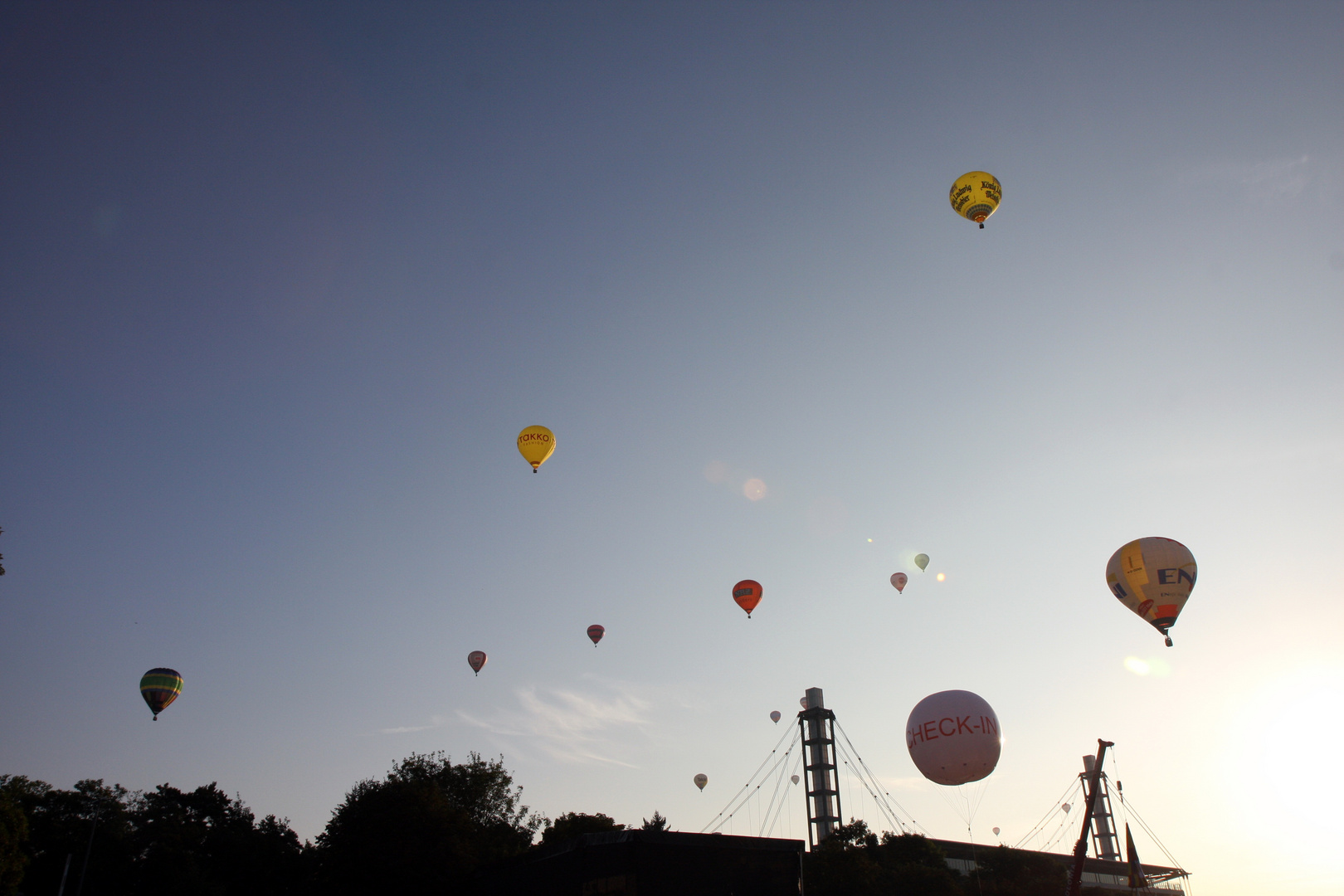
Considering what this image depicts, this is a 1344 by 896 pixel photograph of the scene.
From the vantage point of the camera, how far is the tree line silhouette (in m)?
39.1

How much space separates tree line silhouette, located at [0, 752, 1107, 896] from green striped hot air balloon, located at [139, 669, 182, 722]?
743cm

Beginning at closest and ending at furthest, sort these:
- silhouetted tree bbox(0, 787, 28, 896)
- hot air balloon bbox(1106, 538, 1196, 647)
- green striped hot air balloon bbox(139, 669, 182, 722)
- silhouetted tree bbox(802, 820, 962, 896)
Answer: hot air balloon bbox(1106, 538, 1196, 647) → silhouetted tree bbox(0, 787, 28, 896) → green striped hot air balloon bbox(139, 669, 182, 722) → silhouetted tree bbox(802, 820, 962, 896)

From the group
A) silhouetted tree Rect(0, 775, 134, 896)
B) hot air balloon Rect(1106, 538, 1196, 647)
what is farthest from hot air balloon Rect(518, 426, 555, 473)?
silhouetted tree Rect(0, 775, 134, 896)

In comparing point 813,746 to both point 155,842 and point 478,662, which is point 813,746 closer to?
point 478,662

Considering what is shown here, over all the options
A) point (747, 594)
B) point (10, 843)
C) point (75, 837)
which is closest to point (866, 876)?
point (747, 594)

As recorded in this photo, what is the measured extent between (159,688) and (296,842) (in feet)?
109

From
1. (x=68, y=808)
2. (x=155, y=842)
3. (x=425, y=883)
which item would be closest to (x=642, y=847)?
(x=425, y=883)

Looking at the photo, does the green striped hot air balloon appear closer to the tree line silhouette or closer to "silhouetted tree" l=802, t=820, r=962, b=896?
the tree line silhouette

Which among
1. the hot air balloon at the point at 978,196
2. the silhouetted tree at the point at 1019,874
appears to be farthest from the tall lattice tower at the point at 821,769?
the hot air balloon at the point at 978,196

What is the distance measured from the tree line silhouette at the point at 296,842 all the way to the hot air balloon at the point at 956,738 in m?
24.1

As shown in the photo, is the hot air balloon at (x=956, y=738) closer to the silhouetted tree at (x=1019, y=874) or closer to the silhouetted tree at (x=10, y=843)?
the silhouetted tree at (x=10, y=843)

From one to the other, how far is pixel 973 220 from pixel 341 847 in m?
42.1

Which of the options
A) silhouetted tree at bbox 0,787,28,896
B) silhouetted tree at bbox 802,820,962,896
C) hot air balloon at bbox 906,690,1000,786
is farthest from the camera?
silhouetted tree at bbox 802,820,962,896

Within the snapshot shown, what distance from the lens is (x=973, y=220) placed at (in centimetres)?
3438
